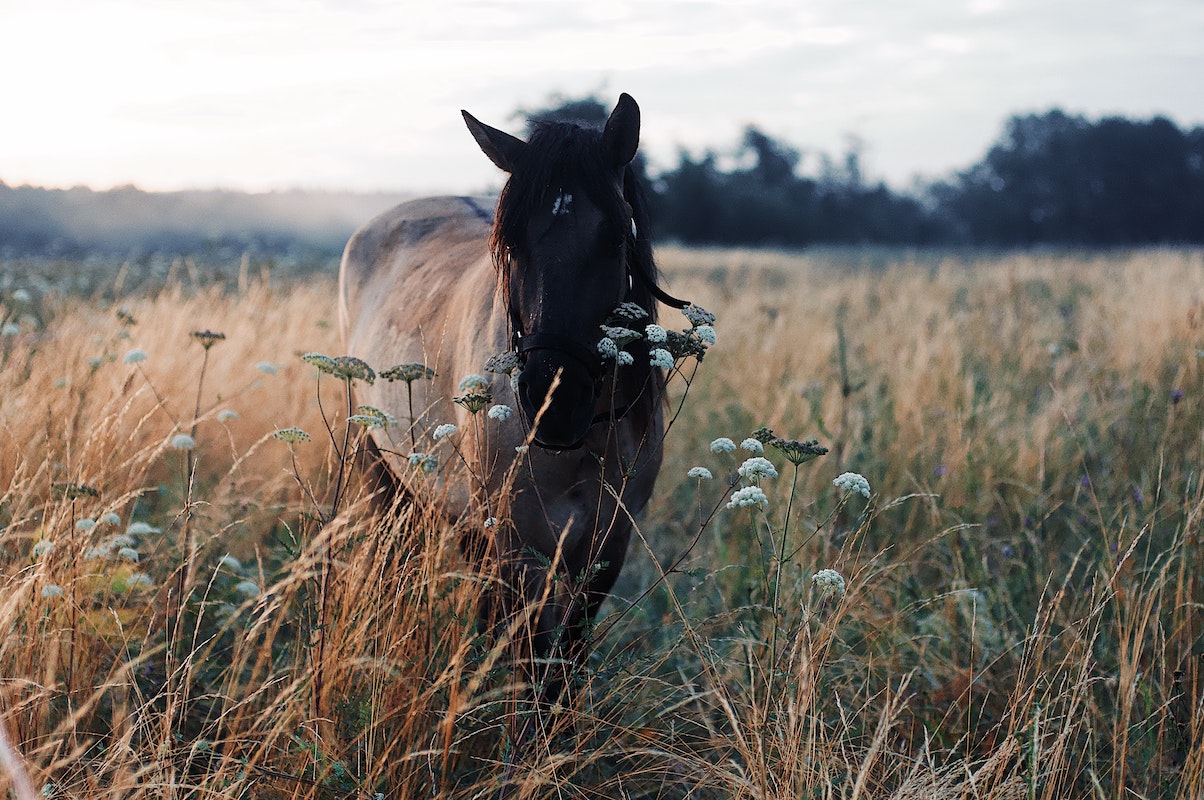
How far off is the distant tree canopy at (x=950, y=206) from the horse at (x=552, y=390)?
42.4m

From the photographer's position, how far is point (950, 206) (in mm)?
59688

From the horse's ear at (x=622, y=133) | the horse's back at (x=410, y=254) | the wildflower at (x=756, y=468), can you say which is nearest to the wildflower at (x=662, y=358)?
the wildflower at (x=756, y=468)

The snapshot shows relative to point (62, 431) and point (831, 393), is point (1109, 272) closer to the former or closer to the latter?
point (831, 393)

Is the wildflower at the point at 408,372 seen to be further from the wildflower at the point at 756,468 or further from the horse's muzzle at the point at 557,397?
the wildflower at the point at 756,468

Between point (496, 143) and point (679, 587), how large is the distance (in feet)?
7.26

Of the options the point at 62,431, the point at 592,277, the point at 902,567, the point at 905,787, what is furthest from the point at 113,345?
the point at 905,787

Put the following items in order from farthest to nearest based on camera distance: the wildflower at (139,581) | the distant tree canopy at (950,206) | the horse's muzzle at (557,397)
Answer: the distant tree canopy at (950,206) < the wildflower at (139,581) < the horse's muzzle at (557,397)

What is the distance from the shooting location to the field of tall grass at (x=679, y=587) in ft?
6.02

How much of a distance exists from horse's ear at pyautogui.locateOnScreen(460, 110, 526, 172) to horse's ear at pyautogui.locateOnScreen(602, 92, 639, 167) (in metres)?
0.26

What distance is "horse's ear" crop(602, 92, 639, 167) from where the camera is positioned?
234 centimetres

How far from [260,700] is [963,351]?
619cm

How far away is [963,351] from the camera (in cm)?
682

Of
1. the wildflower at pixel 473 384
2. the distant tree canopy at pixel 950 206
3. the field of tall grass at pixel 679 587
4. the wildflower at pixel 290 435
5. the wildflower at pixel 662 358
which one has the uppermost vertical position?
the distant tree canopy at pixel 950 206

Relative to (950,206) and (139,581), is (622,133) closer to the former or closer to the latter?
(139,581)
